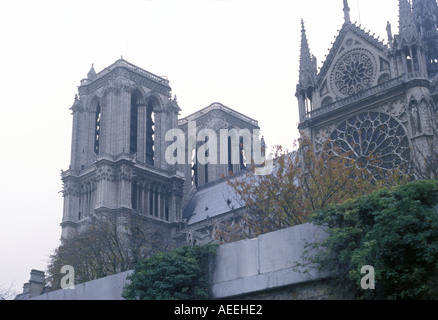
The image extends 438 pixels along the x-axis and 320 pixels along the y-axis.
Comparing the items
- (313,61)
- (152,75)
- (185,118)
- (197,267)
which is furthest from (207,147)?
(197,267)

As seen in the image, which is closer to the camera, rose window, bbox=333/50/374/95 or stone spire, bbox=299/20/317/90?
rose window, bbox=333/50/374/95

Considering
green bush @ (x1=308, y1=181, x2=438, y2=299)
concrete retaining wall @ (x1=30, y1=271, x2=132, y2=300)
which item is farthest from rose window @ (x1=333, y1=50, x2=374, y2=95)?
green bush @ (x1=308, y1=181, x2=438, y2=299)

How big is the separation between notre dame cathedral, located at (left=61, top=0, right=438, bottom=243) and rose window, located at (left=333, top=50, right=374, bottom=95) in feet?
0.30

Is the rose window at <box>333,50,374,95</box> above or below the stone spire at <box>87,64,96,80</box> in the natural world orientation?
below

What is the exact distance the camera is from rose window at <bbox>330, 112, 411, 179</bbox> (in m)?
50.0

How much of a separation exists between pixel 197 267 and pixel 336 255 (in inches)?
173

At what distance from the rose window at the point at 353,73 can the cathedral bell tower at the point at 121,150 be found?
3437cm

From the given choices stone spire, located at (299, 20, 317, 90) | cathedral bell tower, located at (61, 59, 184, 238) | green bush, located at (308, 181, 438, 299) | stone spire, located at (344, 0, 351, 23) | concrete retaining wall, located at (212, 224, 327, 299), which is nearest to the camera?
green bush, located at (308, 181, 438, 299)

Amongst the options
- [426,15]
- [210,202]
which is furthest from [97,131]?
[426,15]

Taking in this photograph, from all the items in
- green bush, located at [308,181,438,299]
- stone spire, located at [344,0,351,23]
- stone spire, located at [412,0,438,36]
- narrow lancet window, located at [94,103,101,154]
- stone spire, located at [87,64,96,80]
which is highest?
stone spire, located at [87,64,96,80]

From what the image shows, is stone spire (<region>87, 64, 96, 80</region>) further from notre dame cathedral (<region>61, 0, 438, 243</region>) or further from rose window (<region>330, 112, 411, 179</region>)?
rose window (<region>330, 112, 411, 179</region>)

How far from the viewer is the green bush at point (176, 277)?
19016mm

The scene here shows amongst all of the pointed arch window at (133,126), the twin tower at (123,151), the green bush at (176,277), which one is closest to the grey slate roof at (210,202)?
the twin tower at (123,151)

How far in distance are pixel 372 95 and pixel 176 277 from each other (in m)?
37.3
